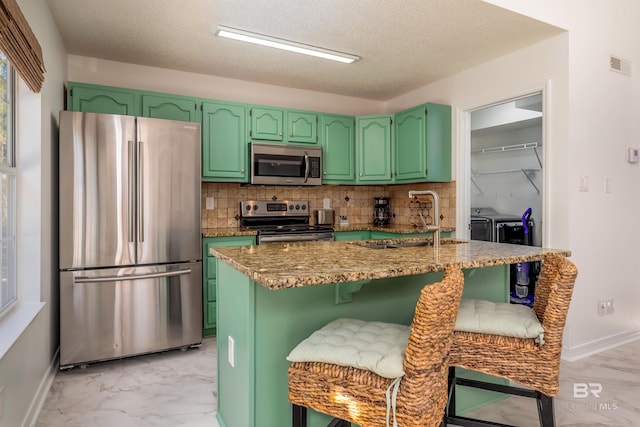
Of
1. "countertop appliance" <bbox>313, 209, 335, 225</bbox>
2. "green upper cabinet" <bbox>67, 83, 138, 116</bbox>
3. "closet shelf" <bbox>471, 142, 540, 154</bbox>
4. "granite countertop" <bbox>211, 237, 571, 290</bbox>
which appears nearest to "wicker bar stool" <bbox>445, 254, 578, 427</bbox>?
"granite countertop" <bbox>211, 237, 571, 290</bbox>

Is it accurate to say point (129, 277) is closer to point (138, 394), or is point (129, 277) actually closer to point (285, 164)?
point (138, 394)

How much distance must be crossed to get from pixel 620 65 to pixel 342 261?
3.26m

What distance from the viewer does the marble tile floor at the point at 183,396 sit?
6.51 feet

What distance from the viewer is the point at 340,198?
4.67m

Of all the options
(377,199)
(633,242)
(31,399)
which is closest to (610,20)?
(633,242)

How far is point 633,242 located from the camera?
325cm

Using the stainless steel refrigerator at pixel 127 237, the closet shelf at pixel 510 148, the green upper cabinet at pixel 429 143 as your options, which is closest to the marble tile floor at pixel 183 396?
the stainless steel refrigerator at pixel 127 237

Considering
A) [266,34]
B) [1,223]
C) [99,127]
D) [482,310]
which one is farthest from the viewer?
[266,34]

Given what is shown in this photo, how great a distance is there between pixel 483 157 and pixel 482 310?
5.21m

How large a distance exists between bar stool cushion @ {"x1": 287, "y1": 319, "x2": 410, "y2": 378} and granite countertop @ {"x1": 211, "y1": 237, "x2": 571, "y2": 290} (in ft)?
0.67

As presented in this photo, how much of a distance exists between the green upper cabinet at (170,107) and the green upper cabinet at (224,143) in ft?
0.36

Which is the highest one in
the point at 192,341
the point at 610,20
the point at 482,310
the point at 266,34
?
the point at 610,20

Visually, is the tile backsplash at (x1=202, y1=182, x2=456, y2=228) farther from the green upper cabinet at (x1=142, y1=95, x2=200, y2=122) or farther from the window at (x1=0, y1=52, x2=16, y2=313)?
the window at (x1=0, y1=52, x2=16, y2=313)

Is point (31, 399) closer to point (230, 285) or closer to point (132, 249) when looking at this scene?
point (132, 249)
